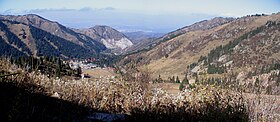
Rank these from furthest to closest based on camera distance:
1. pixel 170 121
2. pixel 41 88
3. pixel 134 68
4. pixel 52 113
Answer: pixel 134 68 → pixel 41 88 → pixel 170 121 → pixel 52 113

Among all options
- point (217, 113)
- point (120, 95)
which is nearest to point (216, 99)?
point (217, 113)

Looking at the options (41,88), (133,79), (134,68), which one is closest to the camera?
(41,88)

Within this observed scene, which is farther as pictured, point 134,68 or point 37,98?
point 134,68

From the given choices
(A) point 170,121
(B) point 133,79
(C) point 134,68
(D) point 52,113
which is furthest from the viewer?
(C) point 134,68

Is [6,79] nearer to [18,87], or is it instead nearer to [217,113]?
[18,87]

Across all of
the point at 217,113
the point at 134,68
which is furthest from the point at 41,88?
the point at 217,113

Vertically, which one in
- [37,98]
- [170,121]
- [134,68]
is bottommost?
[170,121]

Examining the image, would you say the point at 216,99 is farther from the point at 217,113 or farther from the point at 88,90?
the point at 88,90

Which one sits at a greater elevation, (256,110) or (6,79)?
(6,79)

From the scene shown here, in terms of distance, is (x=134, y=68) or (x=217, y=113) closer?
(x=217, y=113)
